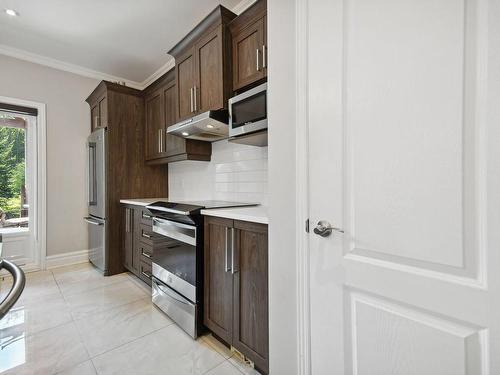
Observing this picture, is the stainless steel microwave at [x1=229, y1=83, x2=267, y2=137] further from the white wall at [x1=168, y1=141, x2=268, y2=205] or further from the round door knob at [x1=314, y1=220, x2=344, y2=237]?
the round door knob at [x1=314, y1=220, x2=344, y2=237]

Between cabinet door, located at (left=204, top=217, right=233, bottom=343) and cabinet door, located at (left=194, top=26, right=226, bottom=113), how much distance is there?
39.0 inches

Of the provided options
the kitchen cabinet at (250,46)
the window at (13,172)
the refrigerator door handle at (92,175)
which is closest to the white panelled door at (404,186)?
the kitchen cabinet at (250,46)

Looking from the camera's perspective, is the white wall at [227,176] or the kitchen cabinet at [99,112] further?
the kitchen cabinet at [99,112]

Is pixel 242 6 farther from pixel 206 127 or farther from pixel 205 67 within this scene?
pixel 206 127

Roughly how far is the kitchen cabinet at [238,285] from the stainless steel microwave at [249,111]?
2.14ft

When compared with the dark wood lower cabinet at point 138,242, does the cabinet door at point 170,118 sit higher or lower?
higher

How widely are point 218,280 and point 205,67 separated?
67.3 inches

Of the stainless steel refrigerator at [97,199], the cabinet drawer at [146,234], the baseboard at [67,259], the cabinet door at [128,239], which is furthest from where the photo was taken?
the baseboard at [67,259]

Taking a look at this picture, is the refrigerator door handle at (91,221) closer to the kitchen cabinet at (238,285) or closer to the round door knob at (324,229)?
the kitchen cabinet at (238,285)

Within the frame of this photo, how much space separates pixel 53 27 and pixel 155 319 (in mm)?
3072

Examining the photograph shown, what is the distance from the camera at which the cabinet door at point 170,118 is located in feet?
8.72

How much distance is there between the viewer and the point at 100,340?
172cm

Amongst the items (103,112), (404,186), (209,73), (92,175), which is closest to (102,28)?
(103,112)

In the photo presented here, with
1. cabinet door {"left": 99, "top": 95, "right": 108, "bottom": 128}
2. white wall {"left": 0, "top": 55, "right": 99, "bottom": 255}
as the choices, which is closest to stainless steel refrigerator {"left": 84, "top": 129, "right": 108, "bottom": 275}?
cabinet door {"left": 99, "top": 95, "right": 108, "bottom": 128}
